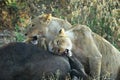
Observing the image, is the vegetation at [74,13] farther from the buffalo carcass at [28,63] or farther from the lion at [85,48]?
the buffalo carcass at [28,63]

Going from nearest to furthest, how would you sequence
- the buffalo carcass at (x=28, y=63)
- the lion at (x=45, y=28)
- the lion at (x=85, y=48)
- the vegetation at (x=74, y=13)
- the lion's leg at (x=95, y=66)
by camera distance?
the buffalo carcass at (x=28, y=63) < the lion at (x=85, y=48) < the lion's leg at (x=95, y=66) < the lion at (x=45, y=28) < the vegetation at (x=74, y=13)

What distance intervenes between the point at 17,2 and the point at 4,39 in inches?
74.8

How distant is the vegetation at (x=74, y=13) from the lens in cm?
1097

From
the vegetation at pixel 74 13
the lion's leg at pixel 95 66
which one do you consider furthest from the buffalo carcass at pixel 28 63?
the vegetation at pixel 74 13

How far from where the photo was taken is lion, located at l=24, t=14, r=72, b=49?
28.4 ft

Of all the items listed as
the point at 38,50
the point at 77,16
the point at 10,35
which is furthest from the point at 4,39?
the point at 38,50

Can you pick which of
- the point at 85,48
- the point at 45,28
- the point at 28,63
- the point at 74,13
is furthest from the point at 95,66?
the point at 74,13

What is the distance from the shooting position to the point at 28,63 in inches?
310

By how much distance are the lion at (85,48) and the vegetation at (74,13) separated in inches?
77.4

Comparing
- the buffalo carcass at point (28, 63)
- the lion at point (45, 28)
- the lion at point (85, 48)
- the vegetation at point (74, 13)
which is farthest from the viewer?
the vegetation at point (74, 13)

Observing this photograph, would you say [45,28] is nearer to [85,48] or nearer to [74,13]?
[85,48]

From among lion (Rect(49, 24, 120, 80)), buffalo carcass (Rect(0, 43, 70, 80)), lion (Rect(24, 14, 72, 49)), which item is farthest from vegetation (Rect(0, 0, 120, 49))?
buffalo carcass (Rect(0, 43, 70, 80))

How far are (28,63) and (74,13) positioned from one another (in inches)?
129

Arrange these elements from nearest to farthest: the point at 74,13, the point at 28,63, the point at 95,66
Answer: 1. the point at 28,63
2. the point at 95,66
3. the point at 74,13
